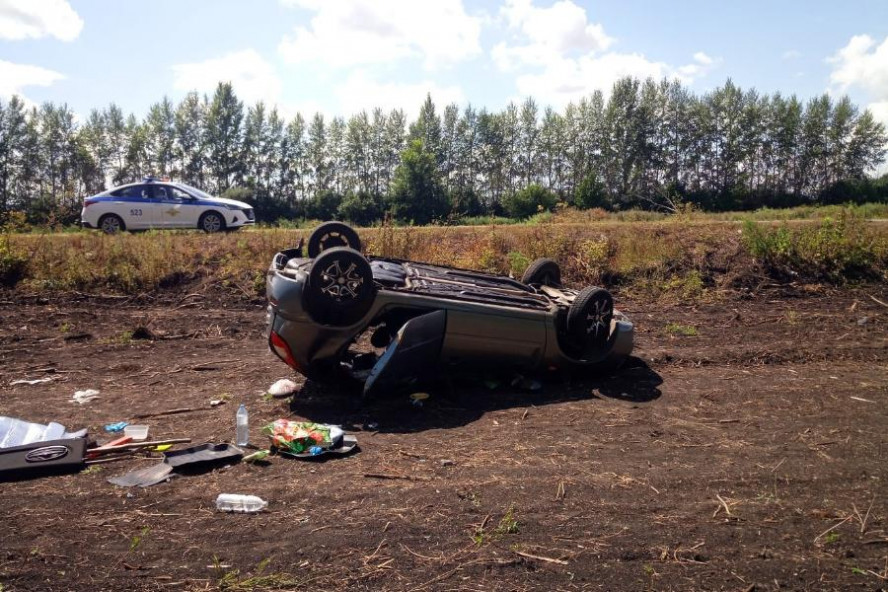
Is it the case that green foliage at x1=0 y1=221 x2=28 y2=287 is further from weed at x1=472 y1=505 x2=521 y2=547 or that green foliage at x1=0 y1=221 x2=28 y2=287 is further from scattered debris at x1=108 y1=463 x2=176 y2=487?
weed at x1=472 y1=505 x2=521 y2=547

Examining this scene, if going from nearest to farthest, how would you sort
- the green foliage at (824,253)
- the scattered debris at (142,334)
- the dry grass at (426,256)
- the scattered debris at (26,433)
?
Answer: the scattered debris at (26,433) → the scattered debris at (142,334) → the dry grass at (426,256) → the green foliage at (824,253)

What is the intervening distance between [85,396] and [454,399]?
11.0 ft

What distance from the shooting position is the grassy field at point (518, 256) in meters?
11.3

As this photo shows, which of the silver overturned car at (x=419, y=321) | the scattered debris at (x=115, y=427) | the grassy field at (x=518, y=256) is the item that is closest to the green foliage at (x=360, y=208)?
the grassy field at (x=518, y=256)

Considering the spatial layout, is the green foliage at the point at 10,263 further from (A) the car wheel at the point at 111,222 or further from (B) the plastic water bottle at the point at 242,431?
(B) the plastic water bottle at the point at 242,431

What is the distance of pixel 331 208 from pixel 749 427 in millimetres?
44828

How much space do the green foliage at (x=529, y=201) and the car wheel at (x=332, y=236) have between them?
30.7m

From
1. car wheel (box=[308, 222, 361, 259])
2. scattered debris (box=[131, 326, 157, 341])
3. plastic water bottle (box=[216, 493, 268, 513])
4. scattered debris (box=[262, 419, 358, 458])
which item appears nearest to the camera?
plastic water bottle (box=[216, 493, 268, 513])

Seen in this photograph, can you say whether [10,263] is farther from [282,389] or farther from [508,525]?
[508,525]

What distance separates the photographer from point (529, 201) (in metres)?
41.9

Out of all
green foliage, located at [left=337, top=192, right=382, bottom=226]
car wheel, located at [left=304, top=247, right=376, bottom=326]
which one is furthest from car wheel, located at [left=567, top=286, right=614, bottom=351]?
green foliage, located at [left=337, top=192, right=382, bottom=226]

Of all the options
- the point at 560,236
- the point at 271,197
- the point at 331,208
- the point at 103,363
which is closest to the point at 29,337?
the point at 103,363

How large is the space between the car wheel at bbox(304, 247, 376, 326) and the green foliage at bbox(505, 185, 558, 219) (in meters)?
32.3

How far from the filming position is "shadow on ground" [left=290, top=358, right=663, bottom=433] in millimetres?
5496
